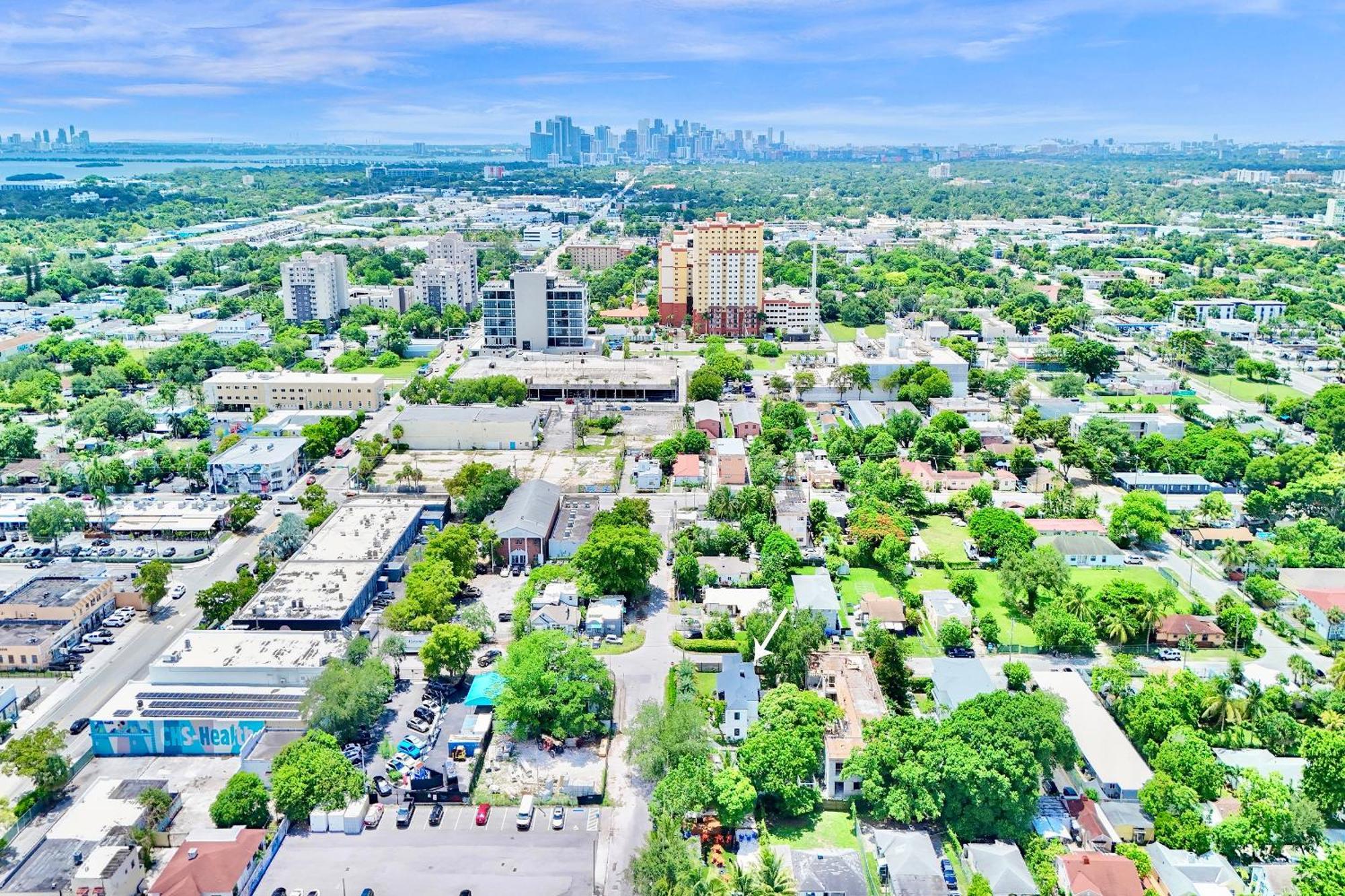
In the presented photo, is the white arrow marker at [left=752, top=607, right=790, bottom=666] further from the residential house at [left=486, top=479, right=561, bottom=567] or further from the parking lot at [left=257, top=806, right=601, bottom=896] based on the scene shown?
the residential house at [left=486, top=479, right=561, bottom=567]

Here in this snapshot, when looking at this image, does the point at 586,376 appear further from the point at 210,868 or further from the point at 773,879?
the point at 773,879

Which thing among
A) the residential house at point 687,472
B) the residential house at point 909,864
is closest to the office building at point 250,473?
the residential house at point 687,472

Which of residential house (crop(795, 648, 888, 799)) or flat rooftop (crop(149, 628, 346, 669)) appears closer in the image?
residential house (crop(795, 648, 888, 799))

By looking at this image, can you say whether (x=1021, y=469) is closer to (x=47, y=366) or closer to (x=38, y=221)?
(x=47, y=366)

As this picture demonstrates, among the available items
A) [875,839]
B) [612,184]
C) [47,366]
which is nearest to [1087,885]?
[875,839]

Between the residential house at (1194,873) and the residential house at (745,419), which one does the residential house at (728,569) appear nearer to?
the residential house at (745,419)

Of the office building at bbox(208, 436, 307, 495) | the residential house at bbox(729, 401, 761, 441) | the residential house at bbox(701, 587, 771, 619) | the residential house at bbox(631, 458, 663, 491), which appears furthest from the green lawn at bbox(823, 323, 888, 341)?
the residential house at bbox(701, 587, 771, 619)
